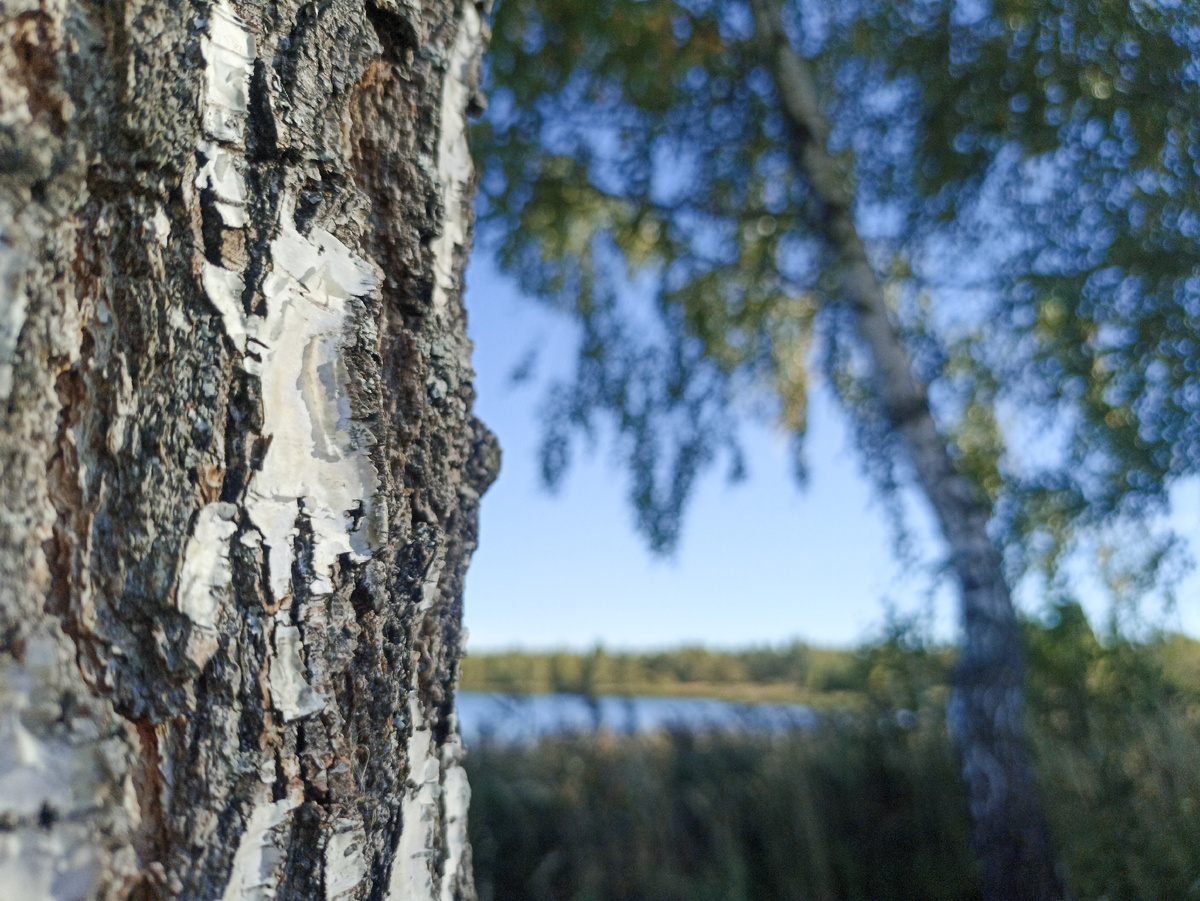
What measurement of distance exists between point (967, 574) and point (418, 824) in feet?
10.8

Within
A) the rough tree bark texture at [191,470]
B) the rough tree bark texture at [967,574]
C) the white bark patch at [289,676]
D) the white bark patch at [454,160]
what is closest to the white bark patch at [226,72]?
the rough tree bark texture at [191,470]

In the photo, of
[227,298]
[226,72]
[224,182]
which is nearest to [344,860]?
[227,298]

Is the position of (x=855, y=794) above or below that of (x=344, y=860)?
below

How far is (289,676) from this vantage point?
0.73 m

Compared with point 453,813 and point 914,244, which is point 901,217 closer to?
point 914,244

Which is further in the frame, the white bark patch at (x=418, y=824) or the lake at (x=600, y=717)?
the lake at (x=600, y=717)

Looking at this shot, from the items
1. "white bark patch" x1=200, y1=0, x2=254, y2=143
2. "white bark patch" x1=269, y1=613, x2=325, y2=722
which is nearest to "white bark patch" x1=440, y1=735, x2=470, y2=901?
"white bark patch" x1=269, y1=613, x2=325, y2=722

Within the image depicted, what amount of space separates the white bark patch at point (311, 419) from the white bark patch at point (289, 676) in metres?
0.04

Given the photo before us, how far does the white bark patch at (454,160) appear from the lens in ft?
3.23

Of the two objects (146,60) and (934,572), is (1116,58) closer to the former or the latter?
(934,572)

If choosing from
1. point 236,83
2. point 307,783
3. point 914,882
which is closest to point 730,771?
point 914,882

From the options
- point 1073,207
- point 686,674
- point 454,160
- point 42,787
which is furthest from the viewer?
point 686,674

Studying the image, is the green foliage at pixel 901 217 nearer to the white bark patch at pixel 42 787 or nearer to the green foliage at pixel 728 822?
the green foliage at pixel 728 822

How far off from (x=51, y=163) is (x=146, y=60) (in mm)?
129
